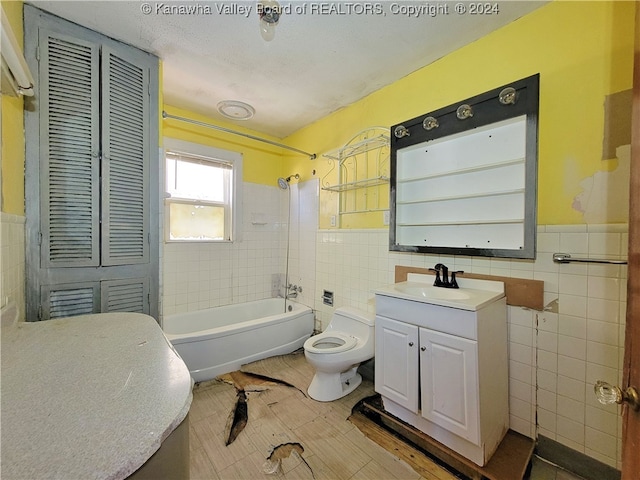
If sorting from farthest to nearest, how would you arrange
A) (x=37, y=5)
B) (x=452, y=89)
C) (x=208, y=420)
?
1. (x=452, y=89)
2. (x=208, y=420)
3. (x=37, y=5)

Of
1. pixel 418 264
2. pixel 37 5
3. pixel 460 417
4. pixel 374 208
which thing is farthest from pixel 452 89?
pixel 37 5

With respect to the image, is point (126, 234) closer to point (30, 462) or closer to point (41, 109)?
point (41, 109)

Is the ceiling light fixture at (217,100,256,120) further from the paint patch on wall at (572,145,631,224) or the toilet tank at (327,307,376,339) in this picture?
the paint patch on wall at (572,145,631,224)

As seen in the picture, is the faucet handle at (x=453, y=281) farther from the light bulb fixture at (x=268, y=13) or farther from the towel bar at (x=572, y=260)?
the light bulb fixture at (x=268, y=13)

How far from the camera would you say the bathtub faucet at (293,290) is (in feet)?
10.2

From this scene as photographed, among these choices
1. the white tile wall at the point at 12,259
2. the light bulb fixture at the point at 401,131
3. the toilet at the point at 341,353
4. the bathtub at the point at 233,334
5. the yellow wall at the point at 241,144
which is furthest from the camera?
the yellow wall at the point at 241,144

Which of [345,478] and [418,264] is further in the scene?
[418,264]

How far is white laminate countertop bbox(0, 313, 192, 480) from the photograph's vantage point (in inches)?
17.5

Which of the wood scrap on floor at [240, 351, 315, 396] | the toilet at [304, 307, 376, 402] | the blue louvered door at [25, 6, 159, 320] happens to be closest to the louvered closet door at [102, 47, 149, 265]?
the blue louvered door at [25, 6, 159, 320]

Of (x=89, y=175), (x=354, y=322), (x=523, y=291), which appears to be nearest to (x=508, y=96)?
(x=523, y=291)

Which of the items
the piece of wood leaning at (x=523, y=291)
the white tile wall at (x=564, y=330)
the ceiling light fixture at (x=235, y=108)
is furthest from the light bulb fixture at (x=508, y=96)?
the ceiling light fixture at (x=235, y=108)

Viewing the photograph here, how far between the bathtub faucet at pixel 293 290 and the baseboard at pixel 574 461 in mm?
2281

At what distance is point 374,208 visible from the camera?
230 centimetres

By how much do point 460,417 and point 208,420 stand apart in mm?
1512
